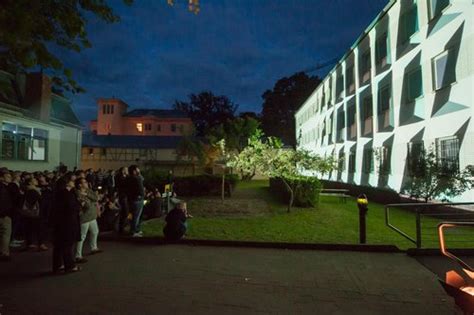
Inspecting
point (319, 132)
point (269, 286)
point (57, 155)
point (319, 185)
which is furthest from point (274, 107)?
point (269, 286)

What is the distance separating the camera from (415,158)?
16.6m

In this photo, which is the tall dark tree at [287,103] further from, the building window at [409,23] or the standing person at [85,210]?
the standing person at [85,210]

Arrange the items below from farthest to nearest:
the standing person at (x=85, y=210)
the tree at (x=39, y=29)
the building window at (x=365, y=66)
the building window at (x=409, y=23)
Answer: the building window at (x=365, y=66) → the building window at (x=409, y=23) → the standing person at (x=85, y=210) → the tree at (x=39, y=29)

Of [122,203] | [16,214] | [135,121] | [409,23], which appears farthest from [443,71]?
[135,121]

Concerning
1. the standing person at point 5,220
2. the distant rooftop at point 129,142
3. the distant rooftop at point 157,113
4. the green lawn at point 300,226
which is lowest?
the green lawn at point 300,226

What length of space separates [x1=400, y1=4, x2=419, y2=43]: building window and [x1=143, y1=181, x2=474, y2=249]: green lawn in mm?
8517

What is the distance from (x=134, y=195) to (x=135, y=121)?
4941 centimetres

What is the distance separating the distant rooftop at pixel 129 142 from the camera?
44.6 meters

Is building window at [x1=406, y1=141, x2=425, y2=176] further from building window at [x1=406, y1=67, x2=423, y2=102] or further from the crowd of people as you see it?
the crowd of people

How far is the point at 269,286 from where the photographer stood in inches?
226

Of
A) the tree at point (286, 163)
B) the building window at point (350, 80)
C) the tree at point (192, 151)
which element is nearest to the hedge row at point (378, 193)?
the tree at point (286, 163)

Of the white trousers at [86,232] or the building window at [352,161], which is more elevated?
the building window at [352,161]

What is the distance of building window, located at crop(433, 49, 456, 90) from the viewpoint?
14.2 meters

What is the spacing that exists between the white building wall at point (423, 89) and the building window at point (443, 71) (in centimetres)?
18
